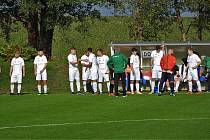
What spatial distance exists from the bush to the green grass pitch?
49.5ft

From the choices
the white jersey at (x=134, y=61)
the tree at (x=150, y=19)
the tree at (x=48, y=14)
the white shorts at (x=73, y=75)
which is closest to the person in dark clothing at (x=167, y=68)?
the white jersey at (x=134, y=61)

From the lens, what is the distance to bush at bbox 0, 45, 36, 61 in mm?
42281

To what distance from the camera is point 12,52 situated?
141ft

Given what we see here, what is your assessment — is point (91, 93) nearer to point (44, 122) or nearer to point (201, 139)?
point (44, 122)

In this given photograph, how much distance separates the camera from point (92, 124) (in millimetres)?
17656

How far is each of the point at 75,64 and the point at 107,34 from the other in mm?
30816

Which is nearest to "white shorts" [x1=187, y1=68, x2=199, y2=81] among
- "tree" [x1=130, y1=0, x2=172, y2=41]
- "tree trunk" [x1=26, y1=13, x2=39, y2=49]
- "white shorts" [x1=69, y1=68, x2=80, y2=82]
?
"white shorts" [x1=69, y1=68, x2=80, y2=82]

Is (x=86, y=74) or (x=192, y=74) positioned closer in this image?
(x=192, y=74)

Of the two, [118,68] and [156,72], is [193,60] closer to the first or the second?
[156,72]

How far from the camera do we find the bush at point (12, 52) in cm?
4228

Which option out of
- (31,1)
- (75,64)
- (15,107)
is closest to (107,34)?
(31,1)

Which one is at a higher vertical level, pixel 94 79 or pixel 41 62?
pixel 41 62

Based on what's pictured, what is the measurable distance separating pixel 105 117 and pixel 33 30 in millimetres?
27144

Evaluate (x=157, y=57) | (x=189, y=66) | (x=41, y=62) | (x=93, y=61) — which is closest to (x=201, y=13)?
(x=189, y=66)
